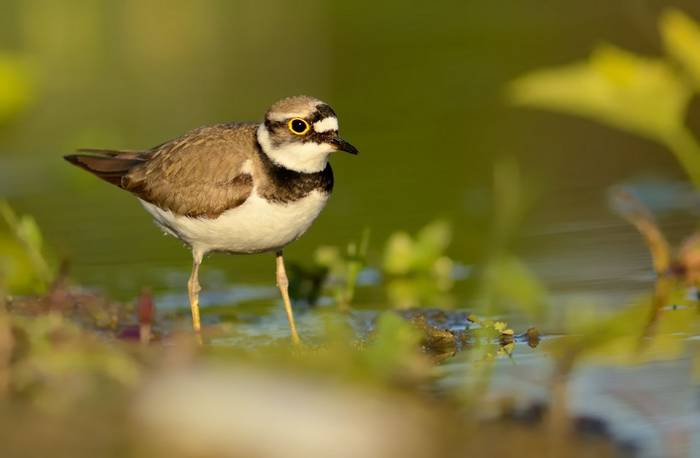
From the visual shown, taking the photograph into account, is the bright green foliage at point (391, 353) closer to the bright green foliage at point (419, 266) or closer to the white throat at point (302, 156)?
the white throat at point (302, 156)

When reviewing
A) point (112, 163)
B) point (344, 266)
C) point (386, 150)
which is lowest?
point (344, 266)

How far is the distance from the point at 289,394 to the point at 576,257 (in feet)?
15.2

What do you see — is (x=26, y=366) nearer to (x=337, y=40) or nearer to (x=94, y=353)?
(x=94, y=353)

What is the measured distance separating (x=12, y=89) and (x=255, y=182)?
7.90 meters

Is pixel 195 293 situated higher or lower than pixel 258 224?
lower

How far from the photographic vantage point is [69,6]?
759 inches

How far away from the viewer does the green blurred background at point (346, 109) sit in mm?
9930

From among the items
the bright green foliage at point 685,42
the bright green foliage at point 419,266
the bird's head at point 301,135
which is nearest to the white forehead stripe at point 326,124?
the bird's head at point 301,135

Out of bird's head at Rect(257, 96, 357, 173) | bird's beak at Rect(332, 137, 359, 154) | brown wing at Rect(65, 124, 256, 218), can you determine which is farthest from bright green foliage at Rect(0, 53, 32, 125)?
bird's beak at Rect(332, 137, 359, 154)

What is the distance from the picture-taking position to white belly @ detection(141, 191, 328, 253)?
7355 mm

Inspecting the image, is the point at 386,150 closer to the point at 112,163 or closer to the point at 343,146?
the point at 112,163

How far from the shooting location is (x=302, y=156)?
7.41m

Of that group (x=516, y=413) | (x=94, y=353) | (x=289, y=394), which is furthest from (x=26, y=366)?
(x=516, y=413)

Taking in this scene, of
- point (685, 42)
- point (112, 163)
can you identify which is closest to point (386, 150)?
point (112, 163)
